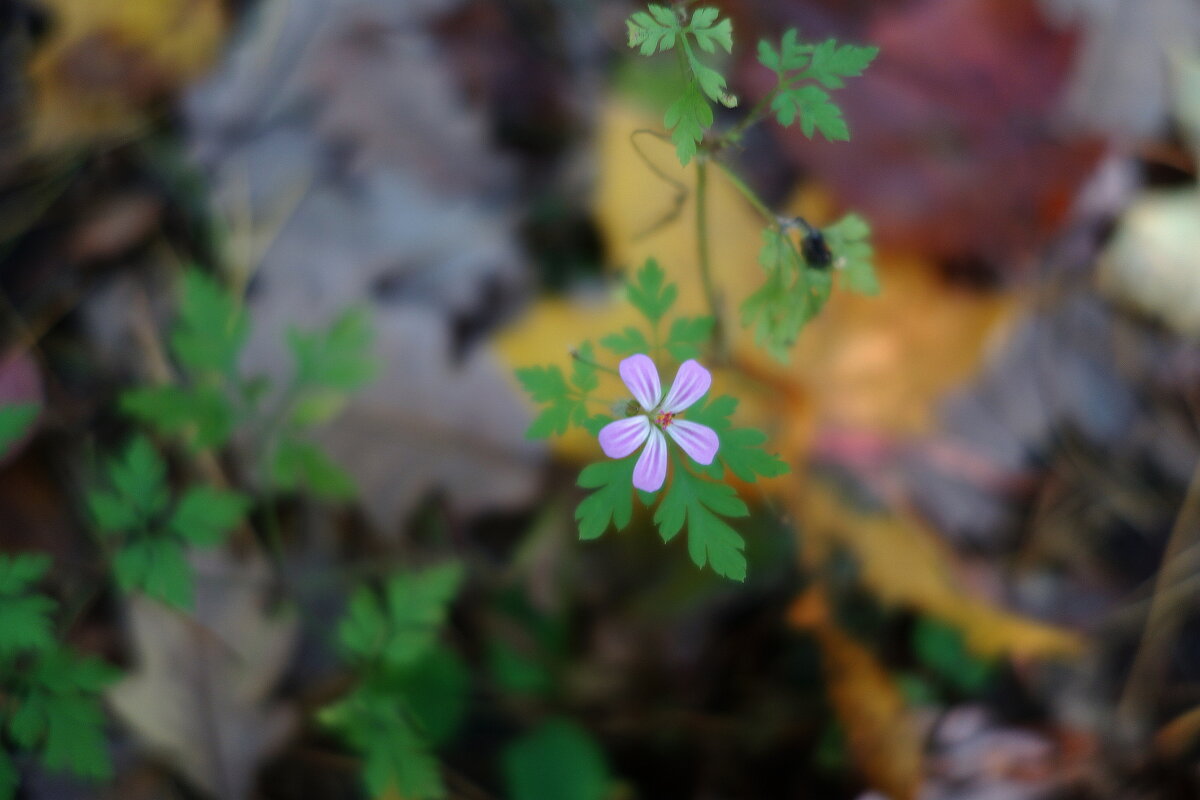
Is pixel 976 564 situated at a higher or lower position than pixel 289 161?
lower

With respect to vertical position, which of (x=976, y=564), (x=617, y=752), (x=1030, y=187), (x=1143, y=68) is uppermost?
(x=1143, y=68)

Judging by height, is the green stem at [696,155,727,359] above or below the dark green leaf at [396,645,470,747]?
above

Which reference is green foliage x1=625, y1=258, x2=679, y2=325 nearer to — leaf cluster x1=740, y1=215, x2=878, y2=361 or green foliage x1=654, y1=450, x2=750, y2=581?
leaf cluster x1=740, y1=215, x2=878, y2=361

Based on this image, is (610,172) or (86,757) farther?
(610,172)

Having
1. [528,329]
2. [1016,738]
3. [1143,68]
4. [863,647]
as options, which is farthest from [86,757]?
[1143,68]

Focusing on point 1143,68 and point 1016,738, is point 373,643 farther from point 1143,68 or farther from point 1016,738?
point 1143,68

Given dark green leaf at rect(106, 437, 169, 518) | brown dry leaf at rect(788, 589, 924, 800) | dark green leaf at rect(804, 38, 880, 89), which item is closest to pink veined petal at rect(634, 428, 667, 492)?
dark green leaf at rect(804, 38, 880, 89)

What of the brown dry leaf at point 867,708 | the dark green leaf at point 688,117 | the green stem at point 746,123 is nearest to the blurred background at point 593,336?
the brown dry leaf at point 867,708
